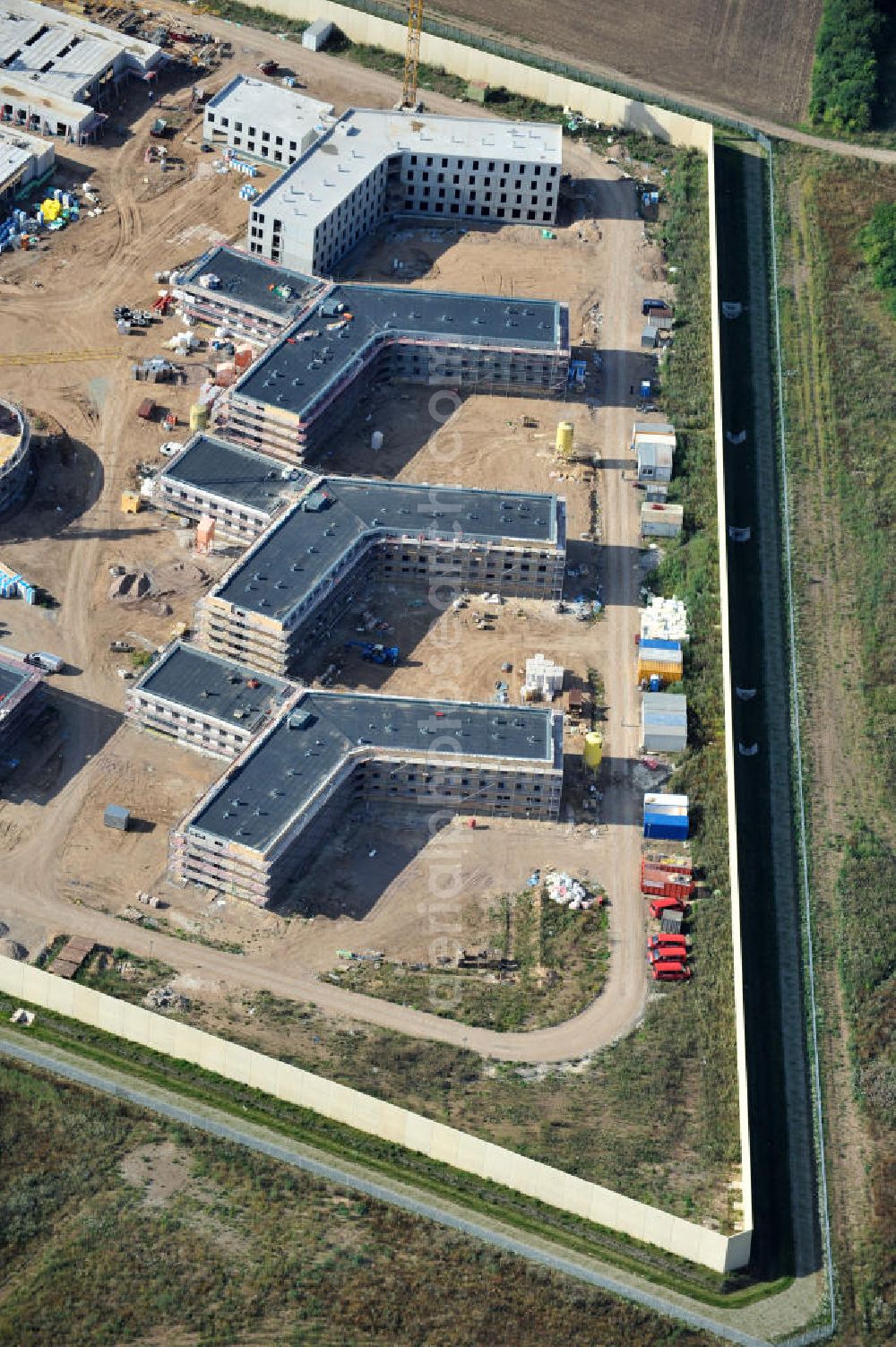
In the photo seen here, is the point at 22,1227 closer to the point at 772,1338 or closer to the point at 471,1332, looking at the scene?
the point at 471,1332

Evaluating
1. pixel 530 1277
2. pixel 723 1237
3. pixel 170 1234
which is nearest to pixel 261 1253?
pixel 170 1234

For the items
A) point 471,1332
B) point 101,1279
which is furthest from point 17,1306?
point 471,1332

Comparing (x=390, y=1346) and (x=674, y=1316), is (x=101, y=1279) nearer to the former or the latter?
(x=390, y=1346)

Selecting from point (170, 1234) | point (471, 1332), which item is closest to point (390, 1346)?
point (471, 1332)

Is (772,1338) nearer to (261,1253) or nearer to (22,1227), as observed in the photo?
(261,1253)

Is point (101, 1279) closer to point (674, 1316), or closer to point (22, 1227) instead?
point (22, 1227)
